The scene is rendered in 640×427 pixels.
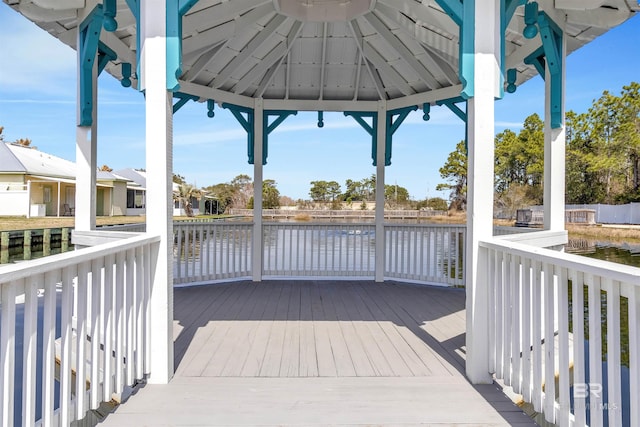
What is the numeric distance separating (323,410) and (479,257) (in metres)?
1.38

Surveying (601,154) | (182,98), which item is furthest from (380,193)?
(601,154)

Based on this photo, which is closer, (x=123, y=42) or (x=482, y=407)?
(x=482, y=407)

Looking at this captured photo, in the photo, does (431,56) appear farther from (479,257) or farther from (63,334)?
(63,334)

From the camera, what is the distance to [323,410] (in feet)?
7.77

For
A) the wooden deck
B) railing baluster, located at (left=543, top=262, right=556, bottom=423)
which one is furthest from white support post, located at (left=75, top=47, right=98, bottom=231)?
railing baluster, located at (left=543, top=262, right=556, bottom=423)

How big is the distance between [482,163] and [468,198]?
0.25 metres

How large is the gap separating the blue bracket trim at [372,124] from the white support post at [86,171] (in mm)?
3592

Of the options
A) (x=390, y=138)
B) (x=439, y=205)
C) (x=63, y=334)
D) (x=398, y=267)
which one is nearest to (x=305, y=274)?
(x=398, y=267)

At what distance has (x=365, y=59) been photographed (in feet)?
18.6

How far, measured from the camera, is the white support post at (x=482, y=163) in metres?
2.80

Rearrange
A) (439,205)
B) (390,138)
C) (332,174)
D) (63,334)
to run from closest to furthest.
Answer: (63,334)
(390,138)
(439,205)
(332,174)

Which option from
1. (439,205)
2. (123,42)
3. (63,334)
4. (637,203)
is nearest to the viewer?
(63,334)

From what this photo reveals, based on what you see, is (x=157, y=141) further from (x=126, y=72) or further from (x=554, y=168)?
(x=554, y=168)

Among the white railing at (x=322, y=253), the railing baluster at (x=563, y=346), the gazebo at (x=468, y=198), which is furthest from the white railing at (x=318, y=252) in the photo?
the railing baluster at (x=563, y=346)
